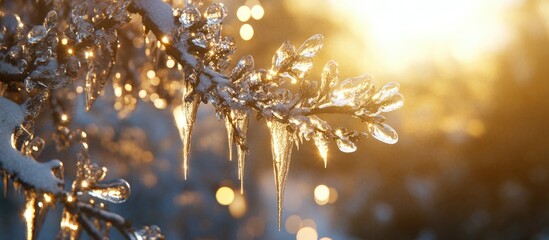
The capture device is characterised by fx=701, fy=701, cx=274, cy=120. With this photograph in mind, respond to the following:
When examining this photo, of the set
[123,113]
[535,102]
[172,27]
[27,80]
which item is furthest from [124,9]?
[535,102]

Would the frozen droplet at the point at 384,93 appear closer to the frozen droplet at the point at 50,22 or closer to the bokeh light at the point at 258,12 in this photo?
the frozen droplet at the point at 50,22

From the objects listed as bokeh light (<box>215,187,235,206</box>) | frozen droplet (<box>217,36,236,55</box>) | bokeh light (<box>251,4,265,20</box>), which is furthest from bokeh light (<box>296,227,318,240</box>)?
frozen droplet (<box>217,36,236,55</box>)

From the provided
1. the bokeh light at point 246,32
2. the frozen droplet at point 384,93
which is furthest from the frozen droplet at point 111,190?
the bokeh light at point 246,32

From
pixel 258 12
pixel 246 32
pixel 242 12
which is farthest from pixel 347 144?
pixel 258 12

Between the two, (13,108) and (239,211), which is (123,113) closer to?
(13,108)

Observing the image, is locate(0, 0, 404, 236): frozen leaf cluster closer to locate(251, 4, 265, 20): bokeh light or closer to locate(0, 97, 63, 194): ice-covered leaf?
locate(0, 97, 63, 194): ice-covered leaf
